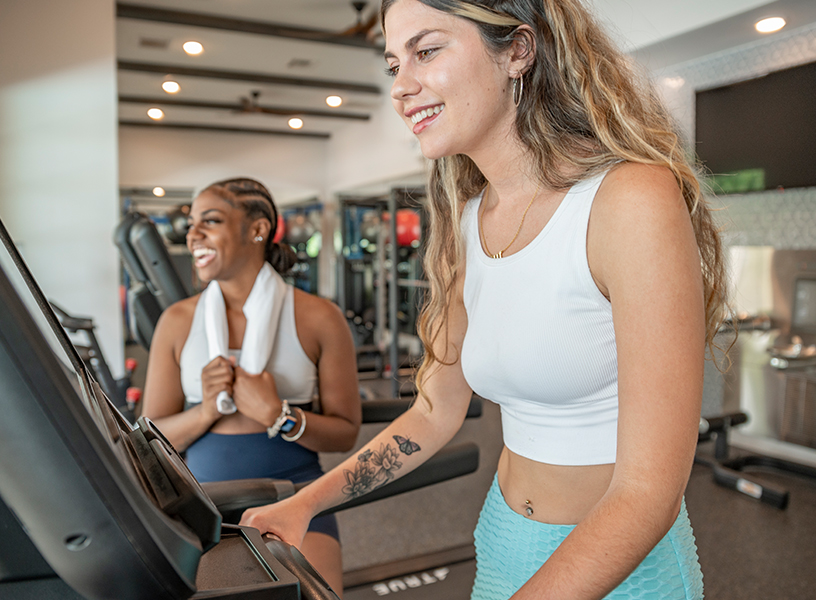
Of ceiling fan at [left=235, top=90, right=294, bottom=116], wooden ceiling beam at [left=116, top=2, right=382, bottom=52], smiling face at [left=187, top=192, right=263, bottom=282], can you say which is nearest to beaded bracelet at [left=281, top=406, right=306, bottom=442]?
smiling face at [left=187, top=192, right=263, bottom=282]

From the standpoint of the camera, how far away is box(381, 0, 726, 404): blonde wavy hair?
817 mm

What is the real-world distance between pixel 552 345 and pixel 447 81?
37 cm

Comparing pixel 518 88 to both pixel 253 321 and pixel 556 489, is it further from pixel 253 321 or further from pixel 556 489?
pixel 253 321

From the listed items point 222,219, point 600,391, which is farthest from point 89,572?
point 222,219

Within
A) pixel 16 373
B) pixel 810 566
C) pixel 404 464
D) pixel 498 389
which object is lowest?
pixel 810 566

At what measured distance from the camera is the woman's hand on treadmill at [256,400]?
5.10ft

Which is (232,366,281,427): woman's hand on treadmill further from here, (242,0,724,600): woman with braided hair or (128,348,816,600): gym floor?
(128,348,816,600): gym floor

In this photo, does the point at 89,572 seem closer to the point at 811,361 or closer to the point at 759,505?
the point at 759,505

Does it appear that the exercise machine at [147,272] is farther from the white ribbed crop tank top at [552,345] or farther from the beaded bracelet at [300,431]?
the white ribbed crop tank top at [552,345]

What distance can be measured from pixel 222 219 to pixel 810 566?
2600mm

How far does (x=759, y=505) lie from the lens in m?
3.17

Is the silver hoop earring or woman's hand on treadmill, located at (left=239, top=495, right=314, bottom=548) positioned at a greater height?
the silver hoop earring

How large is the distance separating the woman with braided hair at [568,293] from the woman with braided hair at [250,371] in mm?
629

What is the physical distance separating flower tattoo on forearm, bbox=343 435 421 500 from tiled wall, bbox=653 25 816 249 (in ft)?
10.0
